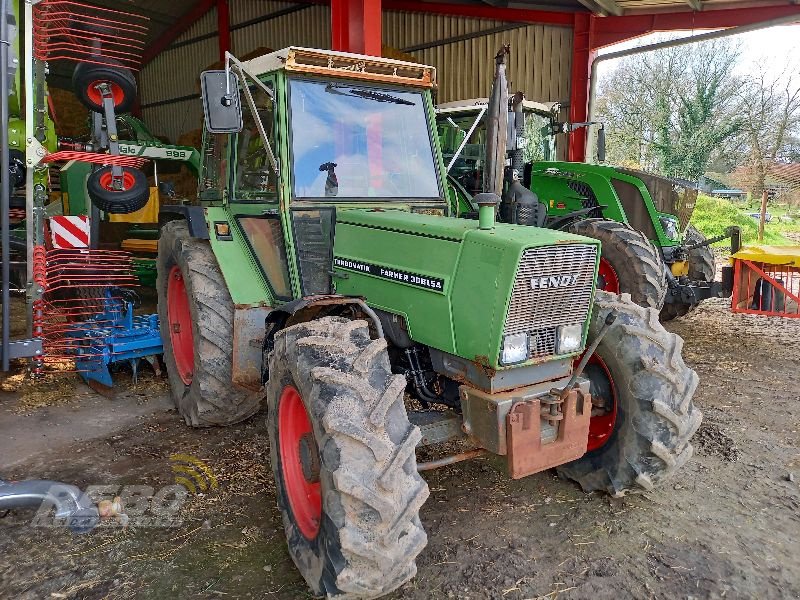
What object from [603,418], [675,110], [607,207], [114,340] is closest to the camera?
[603,418]

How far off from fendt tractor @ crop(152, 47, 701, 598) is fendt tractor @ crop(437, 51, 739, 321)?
8.14 feet

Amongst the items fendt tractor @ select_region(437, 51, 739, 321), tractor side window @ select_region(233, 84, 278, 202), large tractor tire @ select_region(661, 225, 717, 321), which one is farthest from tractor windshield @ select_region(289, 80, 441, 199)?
large tractor tire @ select_region(661, 225, 717, 321)

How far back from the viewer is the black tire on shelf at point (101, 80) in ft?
15.5

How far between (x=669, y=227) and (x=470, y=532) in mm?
5284

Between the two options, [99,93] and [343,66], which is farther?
[99,93]

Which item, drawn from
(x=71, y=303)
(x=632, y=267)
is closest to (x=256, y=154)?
(x=71, y=303)

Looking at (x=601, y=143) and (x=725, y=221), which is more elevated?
(x=601, y=143)

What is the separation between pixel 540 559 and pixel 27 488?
8.34 ft

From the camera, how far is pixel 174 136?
69.1 ft

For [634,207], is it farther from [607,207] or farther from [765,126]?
[765,126]

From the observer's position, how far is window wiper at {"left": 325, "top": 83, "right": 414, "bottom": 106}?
3.72 metres

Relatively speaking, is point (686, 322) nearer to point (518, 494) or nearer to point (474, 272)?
point (518, 494)

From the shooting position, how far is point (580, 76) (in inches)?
492

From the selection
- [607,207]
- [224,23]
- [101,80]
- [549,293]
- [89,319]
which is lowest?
[89,319]
